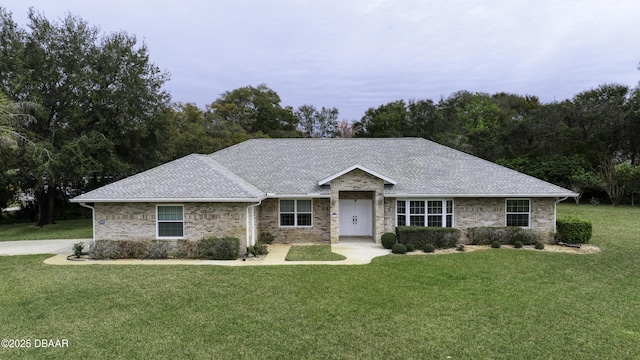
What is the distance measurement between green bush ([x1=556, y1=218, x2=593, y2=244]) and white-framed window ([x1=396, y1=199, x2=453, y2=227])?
508 cm

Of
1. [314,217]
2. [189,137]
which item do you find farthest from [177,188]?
[189,137]

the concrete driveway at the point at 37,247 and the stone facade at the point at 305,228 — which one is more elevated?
the stone facade at the point at 305,228

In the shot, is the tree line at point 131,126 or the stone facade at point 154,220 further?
the tree line at point 131,126

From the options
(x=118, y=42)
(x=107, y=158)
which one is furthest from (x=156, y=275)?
(x=118, y=42)

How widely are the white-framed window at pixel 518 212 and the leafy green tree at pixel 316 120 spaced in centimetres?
3937

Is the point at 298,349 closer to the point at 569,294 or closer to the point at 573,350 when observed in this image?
the point at 573,350

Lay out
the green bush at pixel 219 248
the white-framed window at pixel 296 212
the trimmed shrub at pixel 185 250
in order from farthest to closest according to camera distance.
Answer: the white-framed window at pixel 296 212 → the trimmed shrub at pixel 185 250 → the green bush at pixel 219 248

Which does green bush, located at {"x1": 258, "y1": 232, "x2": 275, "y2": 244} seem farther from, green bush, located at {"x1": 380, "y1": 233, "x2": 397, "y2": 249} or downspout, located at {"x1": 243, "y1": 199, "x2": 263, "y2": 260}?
green bush, located at {"x1": 380, "y1": 233, "x2": 397, "y2": 249}

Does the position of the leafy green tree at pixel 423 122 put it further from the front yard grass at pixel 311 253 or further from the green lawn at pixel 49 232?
the green lawn at pixel 49 232

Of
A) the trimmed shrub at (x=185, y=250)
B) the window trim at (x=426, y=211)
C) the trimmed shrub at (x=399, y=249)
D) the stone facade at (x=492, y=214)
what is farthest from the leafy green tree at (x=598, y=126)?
the trimmed shrub at (x=185, y=250)

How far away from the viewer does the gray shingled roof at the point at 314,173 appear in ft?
50.8

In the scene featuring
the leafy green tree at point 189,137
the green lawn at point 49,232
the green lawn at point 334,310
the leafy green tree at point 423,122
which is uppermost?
the leafy green tree at point 423,122

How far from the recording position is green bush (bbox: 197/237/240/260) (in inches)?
571

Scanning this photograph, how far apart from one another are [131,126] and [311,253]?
1950 centimetres
